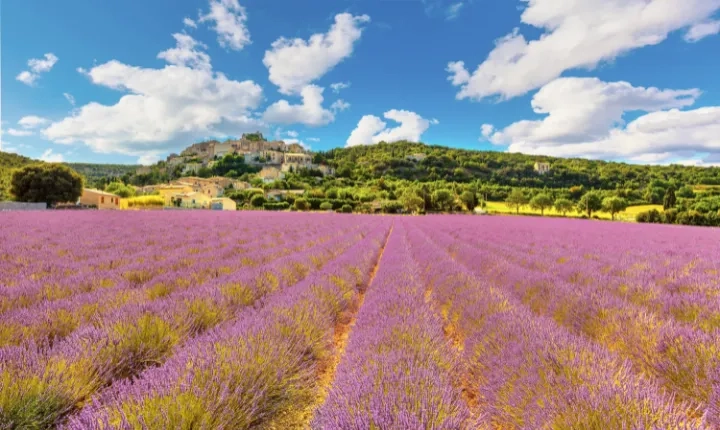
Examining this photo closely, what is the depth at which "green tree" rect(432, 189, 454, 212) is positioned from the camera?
217ft

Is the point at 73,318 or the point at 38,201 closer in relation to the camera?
the point at 73,318

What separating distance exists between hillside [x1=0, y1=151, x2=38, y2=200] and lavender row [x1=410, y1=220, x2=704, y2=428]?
70.8 metres

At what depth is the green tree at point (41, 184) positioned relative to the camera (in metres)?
38.8

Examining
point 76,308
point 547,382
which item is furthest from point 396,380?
point 76,308

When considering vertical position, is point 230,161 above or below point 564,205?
above

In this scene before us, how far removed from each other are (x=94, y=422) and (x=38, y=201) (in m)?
52.6

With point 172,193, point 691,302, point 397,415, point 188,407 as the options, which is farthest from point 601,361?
point 172,193

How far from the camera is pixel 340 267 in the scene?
252 inches

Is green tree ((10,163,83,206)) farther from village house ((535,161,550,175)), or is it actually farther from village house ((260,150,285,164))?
village house ((535,161,550,175))

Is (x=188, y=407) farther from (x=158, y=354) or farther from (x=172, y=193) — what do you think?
(x=172, y=193)

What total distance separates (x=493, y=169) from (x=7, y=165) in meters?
133

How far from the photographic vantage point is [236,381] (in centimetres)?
206

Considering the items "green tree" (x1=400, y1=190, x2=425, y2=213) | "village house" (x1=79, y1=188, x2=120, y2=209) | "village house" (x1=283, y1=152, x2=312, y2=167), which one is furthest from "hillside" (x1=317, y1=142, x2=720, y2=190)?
"village house" (x1=79, y1=188, x2=120, y2=209)

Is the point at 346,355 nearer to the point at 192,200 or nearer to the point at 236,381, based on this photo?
the point at 236,381
